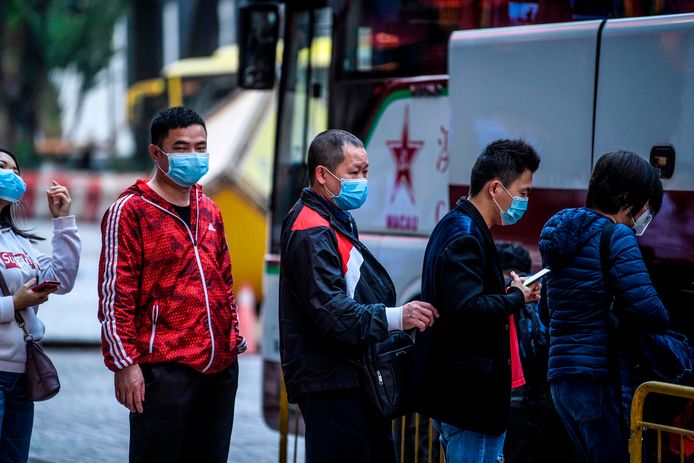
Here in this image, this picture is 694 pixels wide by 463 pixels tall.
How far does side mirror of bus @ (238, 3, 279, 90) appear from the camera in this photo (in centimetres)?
853

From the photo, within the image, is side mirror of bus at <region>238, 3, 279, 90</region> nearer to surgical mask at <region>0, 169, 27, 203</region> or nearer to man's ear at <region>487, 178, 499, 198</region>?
surgical mask at <region>0, 169, 27, 203</region>

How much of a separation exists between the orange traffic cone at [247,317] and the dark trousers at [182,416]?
27.6 feet

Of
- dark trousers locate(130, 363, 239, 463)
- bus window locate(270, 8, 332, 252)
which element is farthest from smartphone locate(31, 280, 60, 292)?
bus window locate(270, 8, 332, 252)

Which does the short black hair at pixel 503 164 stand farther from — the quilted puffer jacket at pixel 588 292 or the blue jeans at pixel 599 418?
the blue jeans at pixel 599 418

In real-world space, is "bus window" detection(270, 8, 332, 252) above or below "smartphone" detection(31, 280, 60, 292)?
above

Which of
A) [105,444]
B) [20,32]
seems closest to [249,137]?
[105,444]

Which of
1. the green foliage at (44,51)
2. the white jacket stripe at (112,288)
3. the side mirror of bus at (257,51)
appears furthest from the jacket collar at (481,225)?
the green foliage at (44,51)

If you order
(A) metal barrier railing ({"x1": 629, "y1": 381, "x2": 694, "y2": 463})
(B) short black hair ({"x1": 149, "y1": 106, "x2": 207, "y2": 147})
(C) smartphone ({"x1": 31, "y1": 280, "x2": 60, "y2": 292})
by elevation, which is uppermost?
(B) short black hair ({"x1": 149, "y1": 106, "x2": 207, "y2": 147})

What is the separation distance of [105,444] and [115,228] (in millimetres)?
4355

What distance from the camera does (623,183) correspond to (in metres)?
4.53

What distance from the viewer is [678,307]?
559 centimetres

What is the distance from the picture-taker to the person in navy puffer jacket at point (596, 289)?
451cm

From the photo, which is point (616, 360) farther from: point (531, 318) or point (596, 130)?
point (596, 130)

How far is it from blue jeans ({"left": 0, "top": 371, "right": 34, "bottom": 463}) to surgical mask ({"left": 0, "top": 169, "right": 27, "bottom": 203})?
2.44 feet
